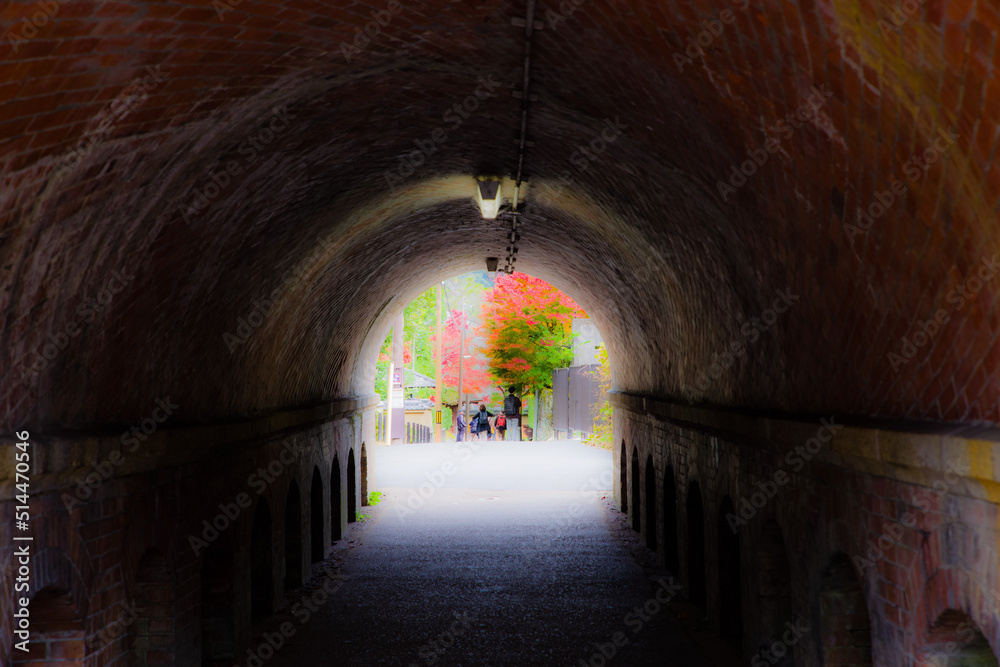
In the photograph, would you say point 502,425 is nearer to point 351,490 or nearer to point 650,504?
point 351,490

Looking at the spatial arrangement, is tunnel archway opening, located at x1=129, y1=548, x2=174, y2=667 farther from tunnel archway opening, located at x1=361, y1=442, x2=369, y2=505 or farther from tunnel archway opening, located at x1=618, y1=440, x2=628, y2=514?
tunnel archway opening, located at x1=361, y1=442, x2=369, y2=505

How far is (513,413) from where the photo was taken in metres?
38.1

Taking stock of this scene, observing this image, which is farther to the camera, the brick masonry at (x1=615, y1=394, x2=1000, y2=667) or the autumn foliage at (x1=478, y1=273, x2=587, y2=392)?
the autumn foliage at (x1=478, y1=273, x2=587, y2=392)

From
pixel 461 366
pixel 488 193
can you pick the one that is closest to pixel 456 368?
pixel 461 366

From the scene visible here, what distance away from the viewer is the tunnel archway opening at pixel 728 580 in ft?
29.8

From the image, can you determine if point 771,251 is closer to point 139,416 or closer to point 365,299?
point 139,416

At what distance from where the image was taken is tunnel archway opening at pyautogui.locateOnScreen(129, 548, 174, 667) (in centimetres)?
670

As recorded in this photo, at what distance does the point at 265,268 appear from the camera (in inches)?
335

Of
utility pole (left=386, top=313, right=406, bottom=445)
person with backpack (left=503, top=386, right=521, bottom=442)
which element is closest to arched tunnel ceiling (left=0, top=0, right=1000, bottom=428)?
utility pole (left=386, top=313, right=406, bottom=445)

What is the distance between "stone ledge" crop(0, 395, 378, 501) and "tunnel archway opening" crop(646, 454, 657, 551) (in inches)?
223

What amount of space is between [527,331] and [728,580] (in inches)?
1064

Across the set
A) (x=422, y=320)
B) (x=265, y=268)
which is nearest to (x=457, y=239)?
(x=265, y=268)

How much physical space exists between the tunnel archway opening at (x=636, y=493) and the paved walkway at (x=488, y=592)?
365mm

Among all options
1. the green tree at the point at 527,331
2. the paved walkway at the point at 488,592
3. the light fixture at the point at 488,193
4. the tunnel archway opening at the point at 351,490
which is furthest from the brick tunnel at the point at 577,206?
the green tree at the point at 527,331
